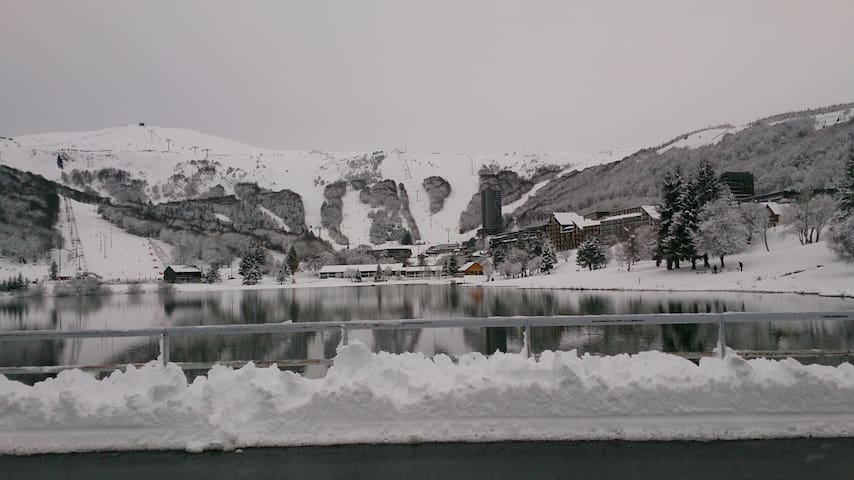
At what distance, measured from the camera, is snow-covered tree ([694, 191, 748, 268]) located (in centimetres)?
6512

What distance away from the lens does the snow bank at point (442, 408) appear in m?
7.44

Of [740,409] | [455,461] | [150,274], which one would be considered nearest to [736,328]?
[740,409]

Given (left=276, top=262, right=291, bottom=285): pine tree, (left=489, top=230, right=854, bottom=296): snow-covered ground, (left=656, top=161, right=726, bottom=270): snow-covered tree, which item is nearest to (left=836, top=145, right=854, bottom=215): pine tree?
(left=489, top=230, right=854, bottom=296): snow-covered ground

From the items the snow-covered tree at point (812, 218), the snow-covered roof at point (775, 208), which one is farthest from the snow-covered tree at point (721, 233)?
the snow-covered roof at point (775, 208)

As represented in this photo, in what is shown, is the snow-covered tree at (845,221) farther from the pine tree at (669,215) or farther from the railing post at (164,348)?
the railing post at (164,348)

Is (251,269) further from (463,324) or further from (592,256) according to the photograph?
(463,324)

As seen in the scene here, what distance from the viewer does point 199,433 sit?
753 cm

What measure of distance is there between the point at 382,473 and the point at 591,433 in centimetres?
288

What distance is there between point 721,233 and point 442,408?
2635 inches

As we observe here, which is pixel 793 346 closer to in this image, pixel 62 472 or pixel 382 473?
pixel 382 473

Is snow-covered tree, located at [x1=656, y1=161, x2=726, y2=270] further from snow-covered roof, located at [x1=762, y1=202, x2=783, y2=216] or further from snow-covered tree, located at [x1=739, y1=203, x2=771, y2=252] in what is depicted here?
snow-covered roof, located at [x1=762, y1=202, x2=783, y2=216]

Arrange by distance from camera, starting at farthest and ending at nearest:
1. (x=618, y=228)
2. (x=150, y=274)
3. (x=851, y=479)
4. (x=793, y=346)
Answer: (x=150, y=274) < (x=618, y=228) < (x=793, y=346) < (x=851, y=479)

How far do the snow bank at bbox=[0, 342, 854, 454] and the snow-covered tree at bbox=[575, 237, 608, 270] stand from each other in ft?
330

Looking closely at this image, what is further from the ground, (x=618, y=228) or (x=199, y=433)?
(x=618, y=228)
